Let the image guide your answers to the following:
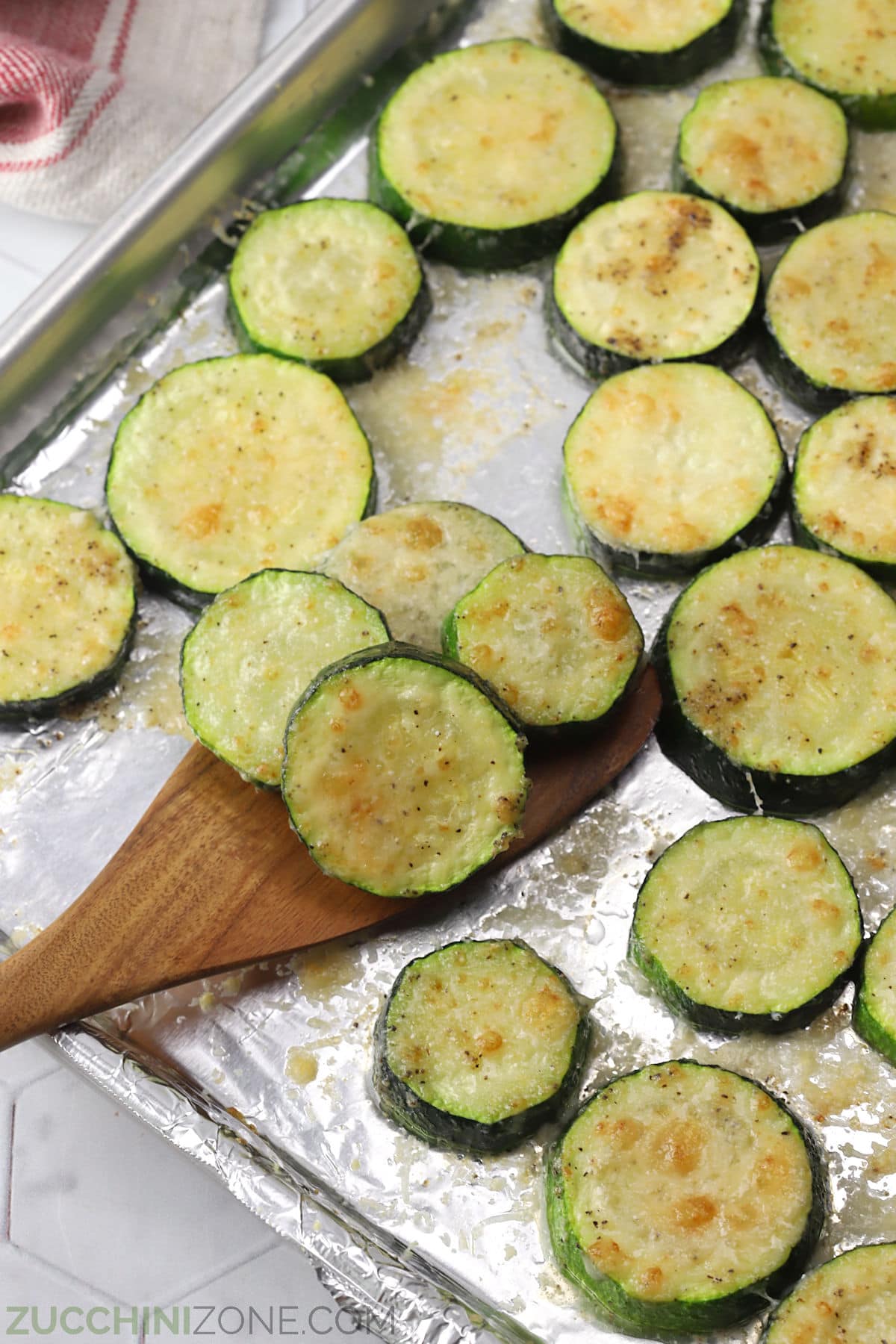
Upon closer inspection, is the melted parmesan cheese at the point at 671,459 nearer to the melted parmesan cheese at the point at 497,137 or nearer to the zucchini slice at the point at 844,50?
the melted parmesan cheese at the point at 497,137

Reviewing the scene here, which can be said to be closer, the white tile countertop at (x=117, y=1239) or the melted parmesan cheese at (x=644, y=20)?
the white tile countertop at (x=117, y=1239)

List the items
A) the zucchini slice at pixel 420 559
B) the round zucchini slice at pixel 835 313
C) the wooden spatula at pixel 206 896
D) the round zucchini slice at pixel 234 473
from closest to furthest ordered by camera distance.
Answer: the wooden spatula at pixel 206 896 < the zucchini slice at pixel 420 559 < the round zucchini slice at pixel 234 473 < the round zucchini slice at pixel 835 313

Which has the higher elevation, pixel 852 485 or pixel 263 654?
pixel 263 654

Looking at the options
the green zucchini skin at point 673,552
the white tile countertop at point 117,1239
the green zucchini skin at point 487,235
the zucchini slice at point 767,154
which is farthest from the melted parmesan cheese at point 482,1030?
the zucchini slice at point 767,154

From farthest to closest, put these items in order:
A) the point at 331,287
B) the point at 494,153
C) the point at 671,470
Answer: the point at 494,153, the point at 331,287, the point at 671,470

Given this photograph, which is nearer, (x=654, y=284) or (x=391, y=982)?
(x=391, y=982)

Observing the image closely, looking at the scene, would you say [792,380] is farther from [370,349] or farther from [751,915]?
[751,915]

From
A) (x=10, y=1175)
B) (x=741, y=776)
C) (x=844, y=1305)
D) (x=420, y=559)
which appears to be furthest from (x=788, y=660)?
(x=10, y=1175)
